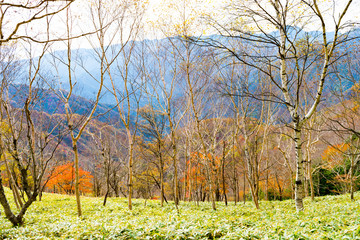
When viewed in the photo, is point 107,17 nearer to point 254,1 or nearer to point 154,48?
point 154,48

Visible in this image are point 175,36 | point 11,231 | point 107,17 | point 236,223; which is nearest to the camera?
point 236,223

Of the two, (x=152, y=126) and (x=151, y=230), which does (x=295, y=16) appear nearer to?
(x=151, y=230)

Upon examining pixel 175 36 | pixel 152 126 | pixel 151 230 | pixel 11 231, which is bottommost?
pixel 11 231

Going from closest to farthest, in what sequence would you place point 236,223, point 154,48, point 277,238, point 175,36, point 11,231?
point 277,238 < point 236,223 < point 11,231 < point 175,36 < point 154,48

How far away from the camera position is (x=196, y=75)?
12.6 metres

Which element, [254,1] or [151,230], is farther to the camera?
[254,1]

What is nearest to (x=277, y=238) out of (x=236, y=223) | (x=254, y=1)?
(x=236, y=223)

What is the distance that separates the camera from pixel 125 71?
34.3ft

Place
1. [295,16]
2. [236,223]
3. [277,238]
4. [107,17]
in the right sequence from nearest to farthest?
1. [277,238]
2. [236,223]
3. [295,16]
4. [107,17]

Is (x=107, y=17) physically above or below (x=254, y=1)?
above

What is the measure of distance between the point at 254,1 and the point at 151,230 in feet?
18.7

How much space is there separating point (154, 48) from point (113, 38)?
120 inches

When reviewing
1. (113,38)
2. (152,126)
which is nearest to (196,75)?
(152,126)

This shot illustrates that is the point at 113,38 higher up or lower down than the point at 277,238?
higher up
